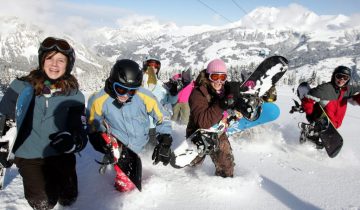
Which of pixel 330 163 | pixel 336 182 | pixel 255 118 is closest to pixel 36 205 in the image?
pixel 255 118

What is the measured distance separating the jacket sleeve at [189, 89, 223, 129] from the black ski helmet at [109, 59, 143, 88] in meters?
1.10

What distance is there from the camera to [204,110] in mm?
4832

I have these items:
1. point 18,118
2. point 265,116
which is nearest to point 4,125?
point 18,118

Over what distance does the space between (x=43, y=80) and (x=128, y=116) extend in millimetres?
1227

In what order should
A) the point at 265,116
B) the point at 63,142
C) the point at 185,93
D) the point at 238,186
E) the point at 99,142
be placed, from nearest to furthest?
the point at 63,142 → the point at 99,142 → the point at 238,186 → the point at 265,116 → the point at 185,93

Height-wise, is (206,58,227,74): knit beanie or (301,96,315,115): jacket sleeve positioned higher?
(206,58,227,74): knit beanie

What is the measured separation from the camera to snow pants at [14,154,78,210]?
390 cm

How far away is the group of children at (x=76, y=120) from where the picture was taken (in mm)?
3881

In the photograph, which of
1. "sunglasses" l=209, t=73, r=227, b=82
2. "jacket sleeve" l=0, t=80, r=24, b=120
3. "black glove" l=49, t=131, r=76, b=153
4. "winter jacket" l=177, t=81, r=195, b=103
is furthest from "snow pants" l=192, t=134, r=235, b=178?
"winter jacket" l=177, t=81, r=195, b=103

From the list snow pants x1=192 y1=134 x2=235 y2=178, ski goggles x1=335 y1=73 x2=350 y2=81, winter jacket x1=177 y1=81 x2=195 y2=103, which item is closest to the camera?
snow pants x1=192 y1=134 x2=235 y2=178

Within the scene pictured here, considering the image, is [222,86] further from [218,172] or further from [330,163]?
[330,163]

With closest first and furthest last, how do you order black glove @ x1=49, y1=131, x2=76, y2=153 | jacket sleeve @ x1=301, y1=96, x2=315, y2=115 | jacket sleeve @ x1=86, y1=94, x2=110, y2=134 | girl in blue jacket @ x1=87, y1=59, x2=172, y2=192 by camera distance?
1. black glove @ x1=49, y1=131, x2=76, y2=153
2. girl in blue jacket @ x1=87, y1=59, x2=172, y2=192
3. jacket sleeve @ x1=86, y1=94, x2=110, y2=134
4. jacket sleeve @ x1=301, y1=96, x2=315, y2=115

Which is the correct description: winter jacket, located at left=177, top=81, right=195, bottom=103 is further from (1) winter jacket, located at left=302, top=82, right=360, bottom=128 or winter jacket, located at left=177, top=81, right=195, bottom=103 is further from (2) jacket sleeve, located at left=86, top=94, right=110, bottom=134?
(2) jacket sleeve, located at left=86, top=94, right=110, bottom=134

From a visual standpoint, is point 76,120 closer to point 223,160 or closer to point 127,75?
point 127,75
